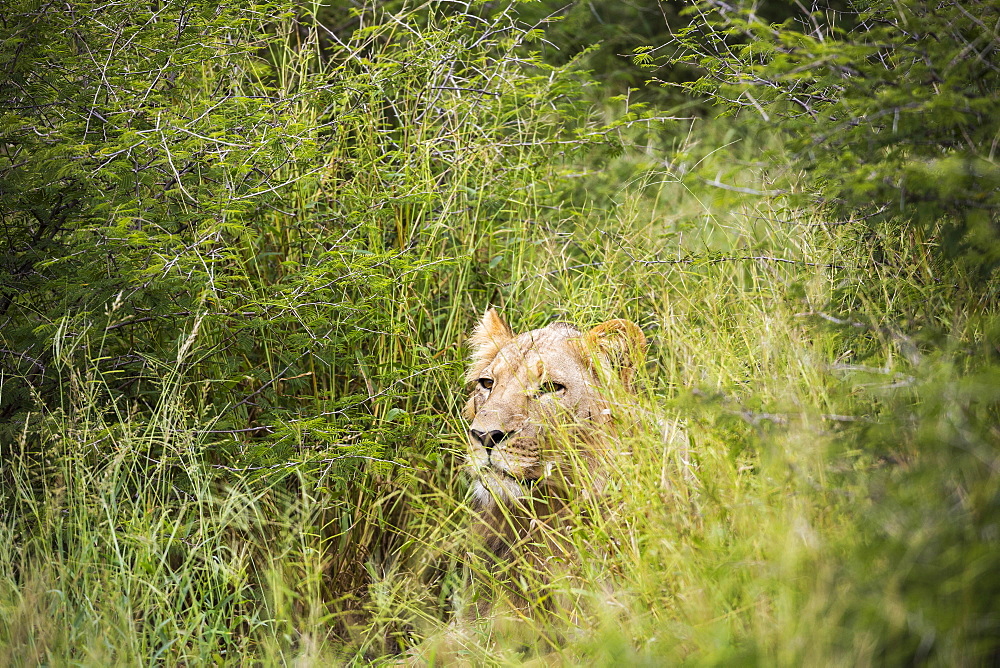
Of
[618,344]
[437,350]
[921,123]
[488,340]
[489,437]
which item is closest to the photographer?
[921,123]

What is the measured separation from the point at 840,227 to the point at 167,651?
325 centimetres

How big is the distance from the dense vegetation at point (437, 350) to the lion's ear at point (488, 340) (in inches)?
9.1

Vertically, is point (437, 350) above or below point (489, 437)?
below

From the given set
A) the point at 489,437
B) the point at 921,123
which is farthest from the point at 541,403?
the point at 921,123

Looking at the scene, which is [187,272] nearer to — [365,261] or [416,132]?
[365,261]

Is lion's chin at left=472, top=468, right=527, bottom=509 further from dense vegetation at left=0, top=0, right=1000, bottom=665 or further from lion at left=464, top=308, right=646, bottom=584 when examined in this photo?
dense vegetation at left=0, top=0, right=1000, bottom=665

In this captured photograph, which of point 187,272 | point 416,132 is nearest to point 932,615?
point 187,272

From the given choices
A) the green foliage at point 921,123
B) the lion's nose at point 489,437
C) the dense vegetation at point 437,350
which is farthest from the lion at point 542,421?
the green foliage at point 921,123

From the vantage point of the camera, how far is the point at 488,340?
12.9 feet

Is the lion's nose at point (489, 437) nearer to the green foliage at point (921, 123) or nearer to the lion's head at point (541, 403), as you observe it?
the lion's head at point (541, 403)

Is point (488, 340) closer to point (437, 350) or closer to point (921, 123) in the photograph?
point (437, 350)

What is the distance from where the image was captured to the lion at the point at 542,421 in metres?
3.36

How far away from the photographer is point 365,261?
12.5ft

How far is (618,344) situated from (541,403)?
43 cm
